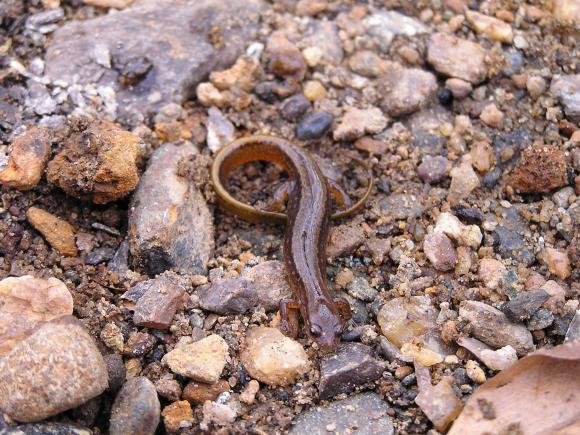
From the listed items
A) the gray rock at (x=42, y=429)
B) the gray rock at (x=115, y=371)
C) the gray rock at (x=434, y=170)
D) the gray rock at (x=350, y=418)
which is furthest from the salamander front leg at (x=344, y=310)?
the gray rock at (x=42, y=429)

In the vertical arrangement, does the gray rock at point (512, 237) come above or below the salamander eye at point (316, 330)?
above

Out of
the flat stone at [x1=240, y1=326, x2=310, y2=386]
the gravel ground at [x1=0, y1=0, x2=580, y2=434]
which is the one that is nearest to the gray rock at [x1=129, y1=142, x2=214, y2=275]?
the gravel ground at [x1=0, y1=0, x2=580, y2=434]

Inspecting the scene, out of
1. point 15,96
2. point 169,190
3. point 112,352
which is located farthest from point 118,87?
point 112,352

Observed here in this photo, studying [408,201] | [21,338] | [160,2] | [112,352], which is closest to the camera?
[21,338]

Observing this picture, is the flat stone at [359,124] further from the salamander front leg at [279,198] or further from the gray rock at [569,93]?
the gray rock at [569,93]

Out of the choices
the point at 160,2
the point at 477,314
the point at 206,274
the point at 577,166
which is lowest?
the point at 206,274

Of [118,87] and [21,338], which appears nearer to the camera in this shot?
[21,338]

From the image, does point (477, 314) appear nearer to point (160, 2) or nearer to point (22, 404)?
point (22, 404)
